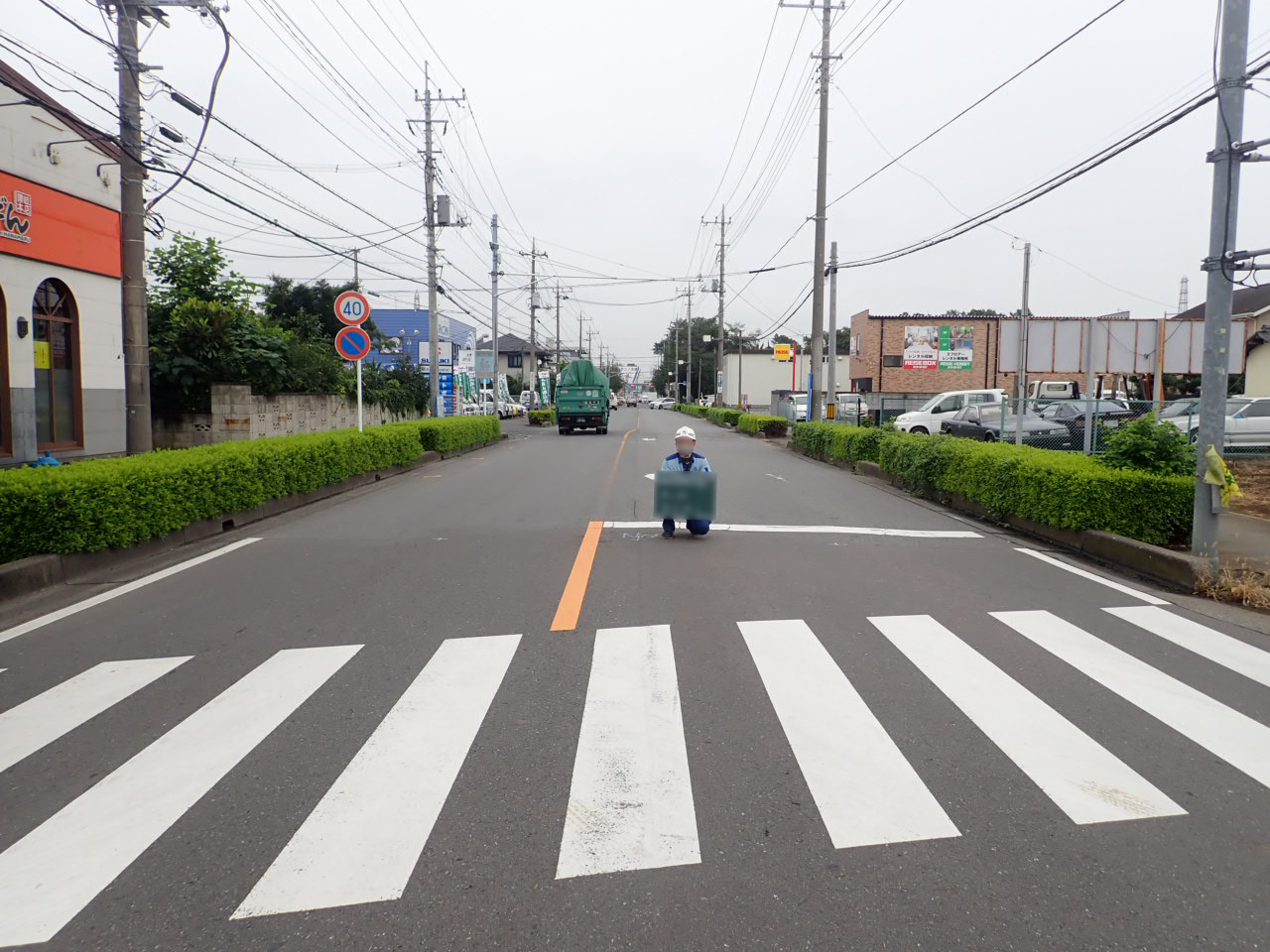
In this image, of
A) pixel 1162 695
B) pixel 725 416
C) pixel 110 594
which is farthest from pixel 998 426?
pixel 725 416

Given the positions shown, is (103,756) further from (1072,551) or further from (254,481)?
(1072,551)

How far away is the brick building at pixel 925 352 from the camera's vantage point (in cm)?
4978

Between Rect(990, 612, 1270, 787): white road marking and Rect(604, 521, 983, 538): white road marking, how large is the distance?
3.98 meters

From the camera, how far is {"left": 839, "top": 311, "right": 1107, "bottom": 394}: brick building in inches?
1960

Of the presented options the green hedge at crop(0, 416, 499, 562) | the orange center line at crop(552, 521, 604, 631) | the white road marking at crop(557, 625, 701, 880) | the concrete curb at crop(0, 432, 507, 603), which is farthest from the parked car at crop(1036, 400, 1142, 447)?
the white road marking at crop(557, 625, 701, 880)

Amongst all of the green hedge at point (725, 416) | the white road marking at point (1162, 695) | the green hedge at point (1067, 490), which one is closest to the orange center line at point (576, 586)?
the white road marking at point (1162, 695)

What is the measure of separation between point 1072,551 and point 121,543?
32.3 feet

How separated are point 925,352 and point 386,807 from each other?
50163 millimetres

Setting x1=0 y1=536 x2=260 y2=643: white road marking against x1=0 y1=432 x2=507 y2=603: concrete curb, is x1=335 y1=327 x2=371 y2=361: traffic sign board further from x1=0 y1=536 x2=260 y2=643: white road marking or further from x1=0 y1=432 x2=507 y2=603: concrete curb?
x1=0 y1=536 x2=260 y2=643: white road marking

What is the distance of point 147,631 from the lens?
634 centimetres

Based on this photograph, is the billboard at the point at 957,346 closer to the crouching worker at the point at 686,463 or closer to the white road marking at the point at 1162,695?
the crouching worker at the point at 686,463

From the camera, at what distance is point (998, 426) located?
2327cm

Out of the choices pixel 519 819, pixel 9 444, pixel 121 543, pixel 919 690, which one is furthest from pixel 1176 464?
pixel 9 444

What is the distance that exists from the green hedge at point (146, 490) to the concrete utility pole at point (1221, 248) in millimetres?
10104
